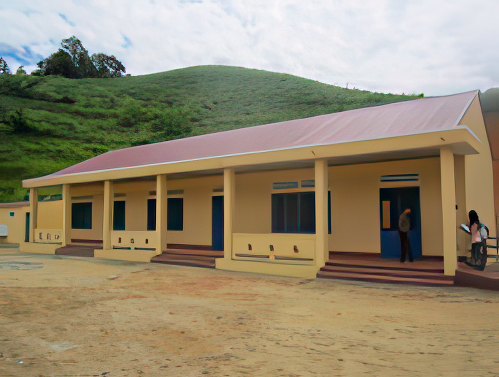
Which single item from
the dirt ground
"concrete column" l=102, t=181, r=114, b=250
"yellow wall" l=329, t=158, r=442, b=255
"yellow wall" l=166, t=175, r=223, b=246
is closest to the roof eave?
"concrete column" l=102, t=181, r=114, b=250

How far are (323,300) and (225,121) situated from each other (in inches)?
2165

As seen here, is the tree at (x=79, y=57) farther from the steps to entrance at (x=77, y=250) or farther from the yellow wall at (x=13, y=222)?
the steps to entrance at (x=77, y=250)

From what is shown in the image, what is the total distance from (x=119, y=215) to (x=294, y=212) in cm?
836

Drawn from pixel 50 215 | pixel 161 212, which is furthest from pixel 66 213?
pixel 50 215

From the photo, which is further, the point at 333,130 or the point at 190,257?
the point at 190,257

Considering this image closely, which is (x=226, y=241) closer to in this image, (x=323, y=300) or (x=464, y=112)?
(x=323, y=300)

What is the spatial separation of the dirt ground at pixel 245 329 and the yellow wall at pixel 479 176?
4198 mm

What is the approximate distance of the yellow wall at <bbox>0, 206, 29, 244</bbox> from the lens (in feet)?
83.2

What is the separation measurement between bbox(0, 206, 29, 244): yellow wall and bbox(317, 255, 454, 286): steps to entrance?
21.0m

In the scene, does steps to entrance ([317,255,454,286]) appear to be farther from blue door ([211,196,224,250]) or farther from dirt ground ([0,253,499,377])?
blue door ([211,196,224,250])

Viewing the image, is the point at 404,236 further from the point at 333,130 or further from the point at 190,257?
the point at 190,257

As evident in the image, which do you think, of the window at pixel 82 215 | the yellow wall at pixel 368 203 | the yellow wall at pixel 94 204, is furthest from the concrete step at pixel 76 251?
the yellow wall at pixel 368 203

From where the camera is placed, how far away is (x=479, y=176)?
12.6m

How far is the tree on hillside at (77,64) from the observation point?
78.4 metres
